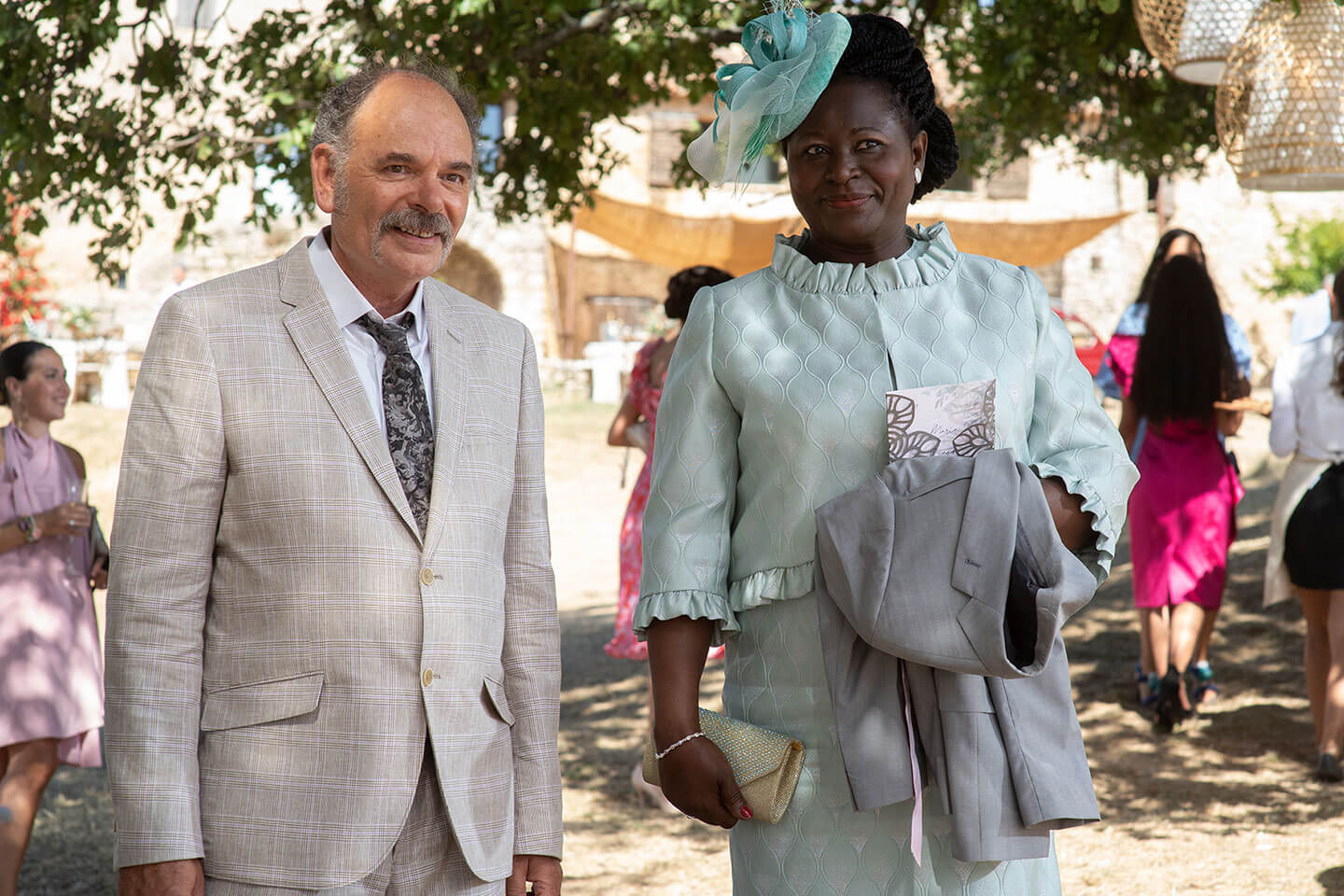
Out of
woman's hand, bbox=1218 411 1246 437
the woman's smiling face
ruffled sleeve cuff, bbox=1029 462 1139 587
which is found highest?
the woman's smiling face

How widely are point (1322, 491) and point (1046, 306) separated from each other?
4.05 metres

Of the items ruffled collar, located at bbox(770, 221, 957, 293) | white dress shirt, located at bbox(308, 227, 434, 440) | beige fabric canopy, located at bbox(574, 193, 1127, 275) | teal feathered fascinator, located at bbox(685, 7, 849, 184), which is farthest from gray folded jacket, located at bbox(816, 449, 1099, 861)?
beige fabric canopy, located at bbox(574, 193, 1127, 275)

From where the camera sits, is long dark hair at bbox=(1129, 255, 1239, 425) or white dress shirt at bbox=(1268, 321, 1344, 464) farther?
long dark hair at bbox=(1129, 255, 1239, 425)

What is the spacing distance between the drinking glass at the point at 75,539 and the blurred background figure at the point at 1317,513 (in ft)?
15.1

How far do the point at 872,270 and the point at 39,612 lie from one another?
11.1 feet

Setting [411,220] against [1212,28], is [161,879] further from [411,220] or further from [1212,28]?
[1212,28]

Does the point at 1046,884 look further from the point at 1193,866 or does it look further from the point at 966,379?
the point at 1193,866

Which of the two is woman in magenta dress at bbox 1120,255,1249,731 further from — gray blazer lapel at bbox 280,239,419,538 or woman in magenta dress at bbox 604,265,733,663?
gray blazer lapel at bbox 280,239,419,538

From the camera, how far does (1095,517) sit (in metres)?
1.89

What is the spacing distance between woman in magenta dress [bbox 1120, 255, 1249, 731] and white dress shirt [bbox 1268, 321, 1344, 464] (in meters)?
0.34

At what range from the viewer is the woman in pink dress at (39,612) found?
13.5 feet

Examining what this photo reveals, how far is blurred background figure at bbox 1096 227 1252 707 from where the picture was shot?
20.2 feet

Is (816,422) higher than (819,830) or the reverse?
higher

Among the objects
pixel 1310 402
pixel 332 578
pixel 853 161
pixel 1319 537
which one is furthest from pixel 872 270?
pixel 1310 402
